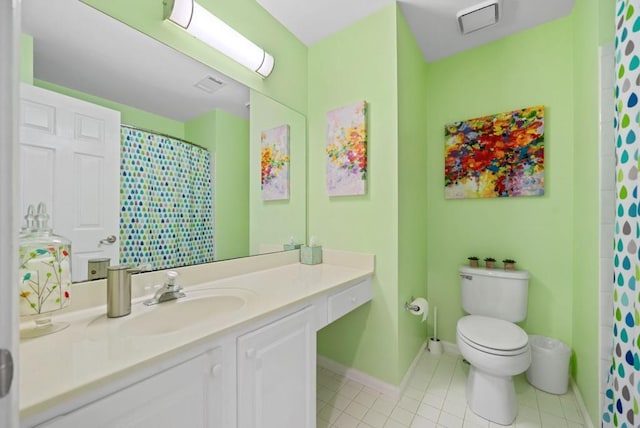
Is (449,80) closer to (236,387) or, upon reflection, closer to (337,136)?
(337,136)

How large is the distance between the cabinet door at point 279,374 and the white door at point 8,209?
21.1 inches

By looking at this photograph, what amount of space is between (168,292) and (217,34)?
51.6 inches

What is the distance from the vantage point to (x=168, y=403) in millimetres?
655

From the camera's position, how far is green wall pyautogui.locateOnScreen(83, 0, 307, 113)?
109 centimetres

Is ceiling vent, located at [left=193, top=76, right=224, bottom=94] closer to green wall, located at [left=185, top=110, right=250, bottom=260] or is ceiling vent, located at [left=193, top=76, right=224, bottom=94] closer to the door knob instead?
green wall, located at [left=185, top=110, right=250, bottom=260]

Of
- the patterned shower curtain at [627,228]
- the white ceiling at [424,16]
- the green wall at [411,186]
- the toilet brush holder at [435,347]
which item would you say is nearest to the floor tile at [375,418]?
the green wall at [411,186]

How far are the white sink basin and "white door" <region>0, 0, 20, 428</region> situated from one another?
1.55 feet

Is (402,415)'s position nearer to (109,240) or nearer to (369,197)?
(369,197)

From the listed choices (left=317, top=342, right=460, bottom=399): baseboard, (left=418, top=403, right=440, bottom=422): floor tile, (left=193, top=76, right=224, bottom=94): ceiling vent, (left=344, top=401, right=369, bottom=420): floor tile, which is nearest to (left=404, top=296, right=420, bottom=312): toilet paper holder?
(left=317, top=342, right=460, bottom=399): baseboard

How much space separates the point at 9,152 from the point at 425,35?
2.29m

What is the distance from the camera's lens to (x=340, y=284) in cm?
129

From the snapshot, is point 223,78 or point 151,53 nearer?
point 151,53

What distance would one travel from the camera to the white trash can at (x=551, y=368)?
1535mm

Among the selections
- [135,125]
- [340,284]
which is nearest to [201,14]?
[135,125]
